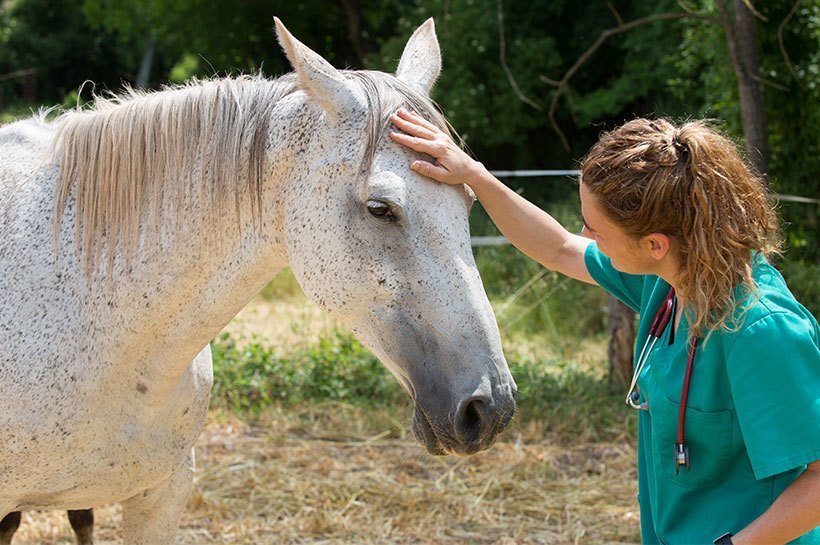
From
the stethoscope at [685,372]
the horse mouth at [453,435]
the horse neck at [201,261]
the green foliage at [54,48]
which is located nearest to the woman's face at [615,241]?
the stethoscope at [685,372]

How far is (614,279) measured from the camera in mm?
2178

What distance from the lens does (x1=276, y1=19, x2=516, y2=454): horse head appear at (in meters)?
1.76

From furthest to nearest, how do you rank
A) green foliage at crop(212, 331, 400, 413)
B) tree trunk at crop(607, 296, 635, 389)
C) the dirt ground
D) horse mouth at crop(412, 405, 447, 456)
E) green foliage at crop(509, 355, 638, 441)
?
green foliage at crop(212, 331, 400, 413), tree trunk at crop(607, 296, 635, 389), green foliage at crop(509, 355, 638, 441), the dirt ground, horse mouth at crop(412, 405, 447, 456)

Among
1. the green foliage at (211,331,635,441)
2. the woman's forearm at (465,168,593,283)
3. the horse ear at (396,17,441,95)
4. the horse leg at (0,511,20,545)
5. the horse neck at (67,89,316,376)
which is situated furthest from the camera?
the green foliage at (211,331,635,441)

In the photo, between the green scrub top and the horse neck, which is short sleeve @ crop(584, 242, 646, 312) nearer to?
the green scrub top

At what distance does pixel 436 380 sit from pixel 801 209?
15.1ft

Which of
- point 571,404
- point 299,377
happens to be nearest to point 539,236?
point 571,404

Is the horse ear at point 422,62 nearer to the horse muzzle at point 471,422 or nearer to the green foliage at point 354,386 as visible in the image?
the horse muzzle at point 471,422

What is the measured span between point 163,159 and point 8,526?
49.5 inches

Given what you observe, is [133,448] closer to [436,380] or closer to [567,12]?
[436,380]

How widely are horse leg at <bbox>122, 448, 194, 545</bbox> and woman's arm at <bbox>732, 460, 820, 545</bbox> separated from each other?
140cm

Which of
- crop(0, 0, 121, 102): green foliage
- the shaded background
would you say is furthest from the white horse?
crop(0, 0, 121, 102): green foliage

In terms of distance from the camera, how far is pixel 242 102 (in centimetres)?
204

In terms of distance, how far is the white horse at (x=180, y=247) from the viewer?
1.83 meters
